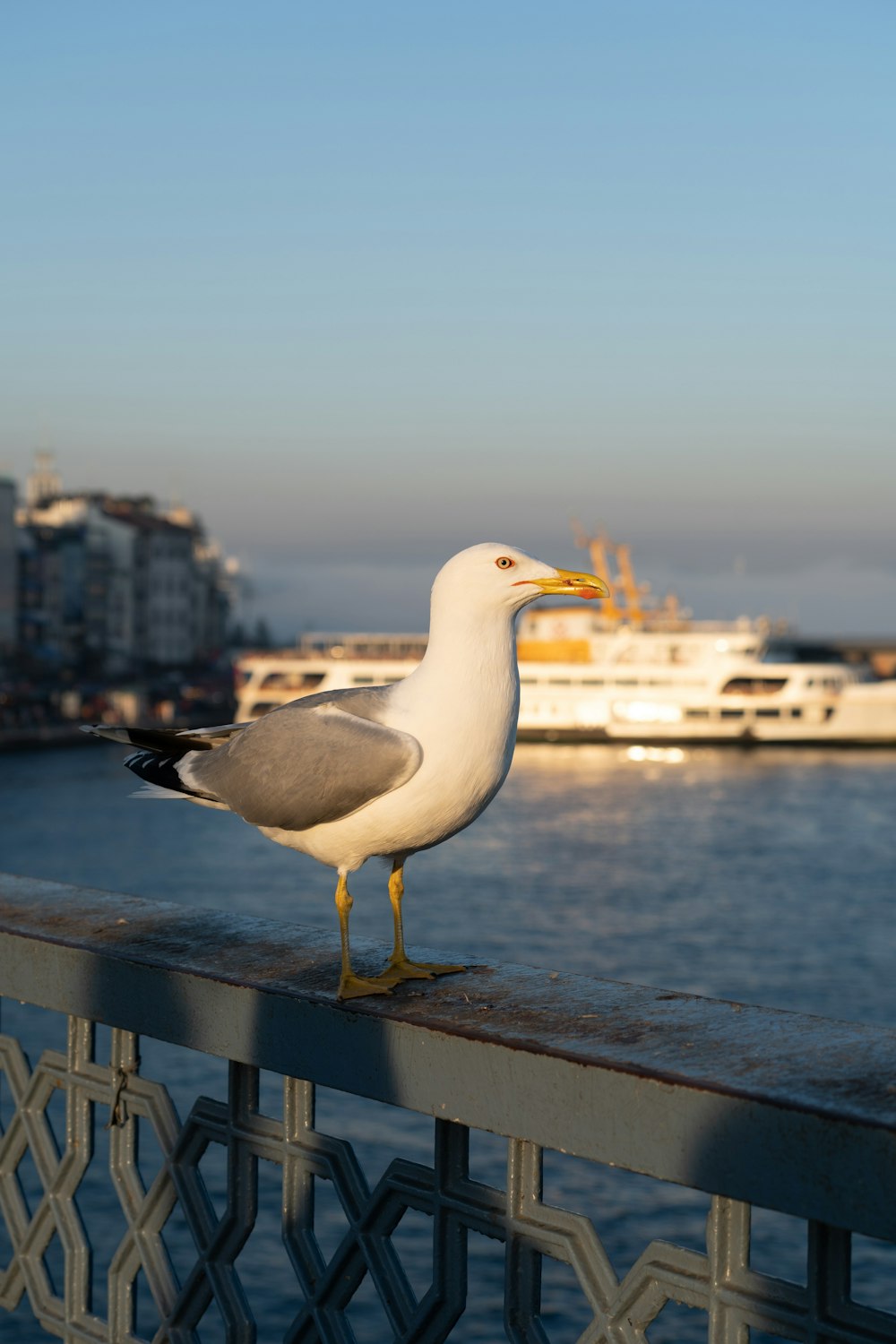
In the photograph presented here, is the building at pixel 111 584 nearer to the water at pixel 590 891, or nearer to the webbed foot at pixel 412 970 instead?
the water at pixel 590 891

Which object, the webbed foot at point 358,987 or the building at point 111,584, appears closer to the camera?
the webbed foot at point 358,987

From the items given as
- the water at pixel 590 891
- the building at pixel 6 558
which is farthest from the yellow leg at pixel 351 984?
the building at pixel 6 558

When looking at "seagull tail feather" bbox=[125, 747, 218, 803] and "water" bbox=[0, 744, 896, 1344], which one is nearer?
"seagull tail feather" bbox=[125, 747, 218, 803]

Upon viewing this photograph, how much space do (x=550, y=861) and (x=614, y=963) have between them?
1103cm

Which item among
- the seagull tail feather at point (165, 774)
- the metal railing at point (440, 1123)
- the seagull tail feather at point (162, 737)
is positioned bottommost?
the metal railing at point (440, 1123)

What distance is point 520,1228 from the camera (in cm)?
177

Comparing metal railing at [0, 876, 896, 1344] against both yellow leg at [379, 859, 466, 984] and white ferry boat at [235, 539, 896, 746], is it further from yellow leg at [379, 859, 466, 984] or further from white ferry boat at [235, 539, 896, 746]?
white ferry boat at [235, 539, 896, 746]

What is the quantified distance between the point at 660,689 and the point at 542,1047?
2349 inches

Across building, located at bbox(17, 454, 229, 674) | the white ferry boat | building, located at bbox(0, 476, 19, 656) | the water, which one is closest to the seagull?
the water

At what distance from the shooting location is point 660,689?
60.8 m

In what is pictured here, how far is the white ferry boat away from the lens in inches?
2376

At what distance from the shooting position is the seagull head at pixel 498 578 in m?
2.28

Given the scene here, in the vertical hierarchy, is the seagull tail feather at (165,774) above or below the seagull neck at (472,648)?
below

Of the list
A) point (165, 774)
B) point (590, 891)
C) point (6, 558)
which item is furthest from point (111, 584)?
point (165, 774)
